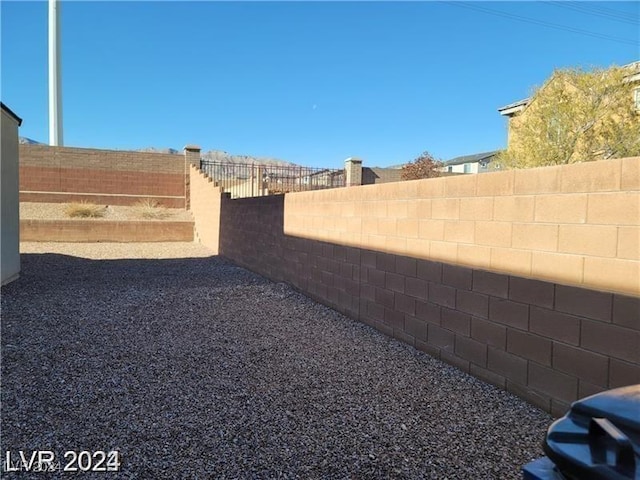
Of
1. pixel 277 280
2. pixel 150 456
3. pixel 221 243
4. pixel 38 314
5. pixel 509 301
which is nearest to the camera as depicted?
pixel 150 456

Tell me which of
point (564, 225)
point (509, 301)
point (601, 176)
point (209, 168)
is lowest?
point (509, 301)

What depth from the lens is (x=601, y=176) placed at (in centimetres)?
318

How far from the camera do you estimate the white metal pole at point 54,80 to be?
24.8 meters

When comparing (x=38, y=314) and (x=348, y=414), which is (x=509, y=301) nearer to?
(x=348, y=414)

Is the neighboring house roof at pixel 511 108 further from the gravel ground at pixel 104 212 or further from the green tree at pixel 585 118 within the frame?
the gravel ground at pixel 104 212

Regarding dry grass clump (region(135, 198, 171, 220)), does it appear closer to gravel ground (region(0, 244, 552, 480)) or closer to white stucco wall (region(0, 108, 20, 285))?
white stucco wall (region(0, 108, 20, 285))

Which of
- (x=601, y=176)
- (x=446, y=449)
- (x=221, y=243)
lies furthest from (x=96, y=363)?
(x=221, y=243)

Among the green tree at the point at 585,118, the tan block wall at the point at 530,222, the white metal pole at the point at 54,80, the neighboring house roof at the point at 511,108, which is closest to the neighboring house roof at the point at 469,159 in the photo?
the neighboring house roof at the point at 511,108

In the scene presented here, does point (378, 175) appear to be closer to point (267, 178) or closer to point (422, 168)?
point (422, 168)

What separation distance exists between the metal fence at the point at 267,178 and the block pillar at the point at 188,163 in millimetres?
1745

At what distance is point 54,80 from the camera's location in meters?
26.1

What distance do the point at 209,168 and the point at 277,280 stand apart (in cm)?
1070

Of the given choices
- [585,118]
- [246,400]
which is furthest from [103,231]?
[585,118]

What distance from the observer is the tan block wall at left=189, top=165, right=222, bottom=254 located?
51.3ft
